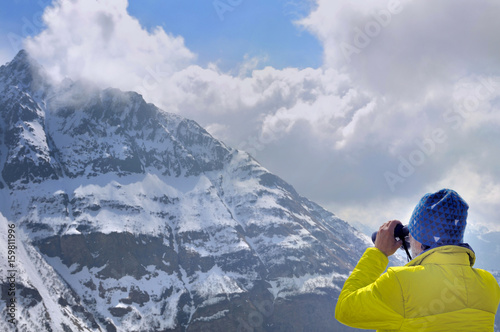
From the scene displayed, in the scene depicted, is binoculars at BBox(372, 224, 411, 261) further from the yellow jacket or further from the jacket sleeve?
the jacket sleeve

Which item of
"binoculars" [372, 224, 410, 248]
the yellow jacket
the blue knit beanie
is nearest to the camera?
the yellow jacket

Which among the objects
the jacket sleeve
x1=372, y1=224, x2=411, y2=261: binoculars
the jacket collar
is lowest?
the jacket sleeve

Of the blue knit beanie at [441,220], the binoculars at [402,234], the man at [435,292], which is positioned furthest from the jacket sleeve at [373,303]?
the blue knit beanie at [441,220]

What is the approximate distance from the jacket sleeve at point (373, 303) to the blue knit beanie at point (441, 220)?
0.67 meters

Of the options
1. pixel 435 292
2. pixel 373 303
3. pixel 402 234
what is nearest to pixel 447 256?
pixel 435 292

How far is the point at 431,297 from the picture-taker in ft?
10.6

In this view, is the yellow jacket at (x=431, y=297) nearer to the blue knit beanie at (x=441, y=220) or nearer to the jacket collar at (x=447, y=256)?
the jacket collar at (x=447, y=256)

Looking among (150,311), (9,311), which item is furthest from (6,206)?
(150,311)

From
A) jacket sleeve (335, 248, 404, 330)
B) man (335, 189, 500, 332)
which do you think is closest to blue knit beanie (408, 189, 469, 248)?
man (335, 189, 500, 332)

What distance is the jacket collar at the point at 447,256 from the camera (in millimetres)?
3359

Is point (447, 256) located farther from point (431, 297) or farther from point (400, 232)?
point (400, 232)

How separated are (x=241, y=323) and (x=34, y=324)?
342 feet

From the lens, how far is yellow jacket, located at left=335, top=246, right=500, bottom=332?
323 cm

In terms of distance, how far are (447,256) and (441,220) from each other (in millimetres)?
395
